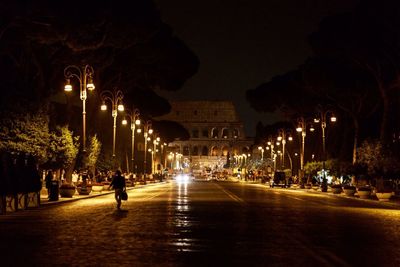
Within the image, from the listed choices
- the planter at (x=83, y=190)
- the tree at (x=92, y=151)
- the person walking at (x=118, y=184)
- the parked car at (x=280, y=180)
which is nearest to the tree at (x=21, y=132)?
the planter at (x=83, y=190)

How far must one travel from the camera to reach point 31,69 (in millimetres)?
49344

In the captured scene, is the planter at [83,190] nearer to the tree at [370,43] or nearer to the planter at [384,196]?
the planter at [384,196]

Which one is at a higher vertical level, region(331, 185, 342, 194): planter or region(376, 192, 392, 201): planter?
region(331, 185, 342, 194): planter

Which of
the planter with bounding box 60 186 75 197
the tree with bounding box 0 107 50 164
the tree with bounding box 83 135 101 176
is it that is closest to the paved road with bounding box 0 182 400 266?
the tree with bounding box 0 107 50 164

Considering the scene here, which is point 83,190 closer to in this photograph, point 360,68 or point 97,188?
point 97,188

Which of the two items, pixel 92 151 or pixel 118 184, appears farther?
pixel 92 151

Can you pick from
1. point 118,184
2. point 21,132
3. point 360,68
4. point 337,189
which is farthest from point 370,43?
point 118,184

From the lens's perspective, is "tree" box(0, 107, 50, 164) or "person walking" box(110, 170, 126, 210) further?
"tree" box(0, 107, 50, 164)

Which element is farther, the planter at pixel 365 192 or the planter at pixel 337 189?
the planter at pixel 337 189

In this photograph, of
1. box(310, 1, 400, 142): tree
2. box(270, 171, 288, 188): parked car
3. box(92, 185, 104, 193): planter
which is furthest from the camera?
box(270, 171, 288, 188): parked car

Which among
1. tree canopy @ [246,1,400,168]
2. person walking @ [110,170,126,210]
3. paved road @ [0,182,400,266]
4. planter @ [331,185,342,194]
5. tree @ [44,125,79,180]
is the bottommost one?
paved road @ [0,182,400,266]

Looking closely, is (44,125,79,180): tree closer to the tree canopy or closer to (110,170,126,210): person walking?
(110,170,126,210): person walking

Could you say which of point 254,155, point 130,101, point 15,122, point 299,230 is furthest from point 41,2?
point 254,155

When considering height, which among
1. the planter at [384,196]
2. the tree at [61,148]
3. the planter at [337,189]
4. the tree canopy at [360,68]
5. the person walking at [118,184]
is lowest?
the planter at [384,196]
